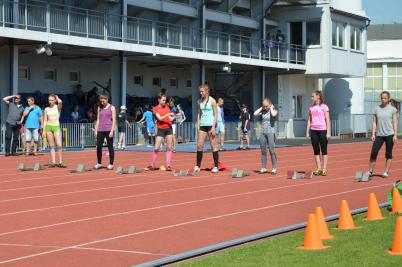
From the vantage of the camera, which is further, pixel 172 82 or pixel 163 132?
pixel 172 82

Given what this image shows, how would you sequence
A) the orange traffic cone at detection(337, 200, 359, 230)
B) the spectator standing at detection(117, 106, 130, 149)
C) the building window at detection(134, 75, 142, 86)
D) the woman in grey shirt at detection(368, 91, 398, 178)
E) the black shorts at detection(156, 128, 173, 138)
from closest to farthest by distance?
the orange traffic cone at detection(337, 200, 359, 230)
the woman in grey shirt at detection(368, 91, 398, 178)
the black shorts at detection(156, 128, 173, 138)
the spectator standing at detection(117, 106, 130, 149)
the building window at detection(134, 75, 142, 86)

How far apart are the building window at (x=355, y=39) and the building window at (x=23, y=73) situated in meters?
25.8

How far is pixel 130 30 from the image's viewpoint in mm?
38000

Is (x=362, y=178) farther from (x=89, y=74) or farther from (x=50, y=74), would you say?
(x=89, y=74)

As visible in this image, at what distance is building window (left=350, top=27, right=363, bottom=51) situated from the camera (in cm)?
5634

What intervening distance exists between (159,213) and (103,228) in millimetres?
1709

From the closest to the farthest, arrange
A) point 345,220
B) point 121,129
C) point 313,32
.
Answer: point 345,220 < point 121,129 < point 313,32

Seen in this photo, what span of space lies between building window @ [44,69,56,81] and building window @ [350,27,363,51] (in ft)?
78.6

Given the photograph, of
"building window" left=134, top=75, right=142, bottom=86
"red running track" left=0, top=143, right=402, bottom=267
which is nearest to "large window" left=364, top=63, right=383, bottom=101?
"building window" left=134, top=75, right=142, bottom=86

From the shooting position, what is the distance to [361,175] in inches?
725

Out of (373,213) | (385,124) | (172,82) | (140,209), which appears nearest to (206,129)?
(385,124)

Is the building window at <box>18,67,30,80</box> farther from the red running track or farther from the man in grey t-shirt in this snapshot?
the red running track

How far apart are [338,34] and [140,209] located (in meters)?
42.6

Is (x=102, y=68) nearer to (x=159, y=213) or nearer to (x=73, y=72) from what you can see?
(x=73, y=72)
